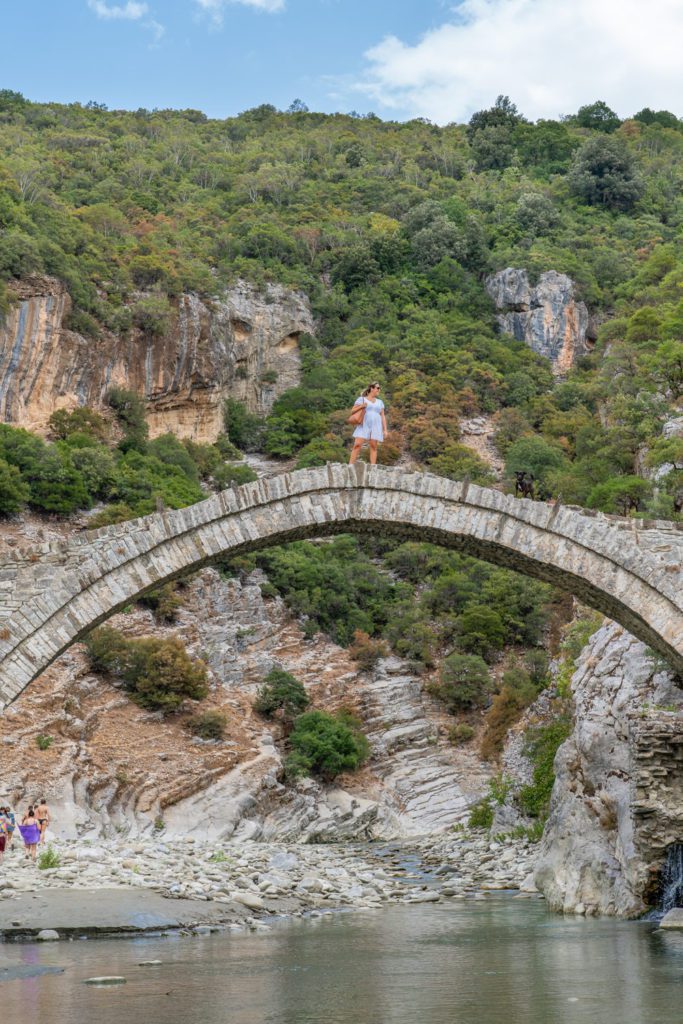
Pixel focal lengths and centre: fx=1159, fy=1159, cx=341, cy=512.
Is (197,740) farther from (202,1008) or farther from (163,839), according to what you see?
(202,1008)

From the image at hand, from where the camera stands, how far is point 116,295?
44.4 metres

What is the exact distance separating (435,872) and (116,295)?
3133 cm

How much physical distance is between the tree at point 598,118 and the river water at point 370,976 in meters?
74.5

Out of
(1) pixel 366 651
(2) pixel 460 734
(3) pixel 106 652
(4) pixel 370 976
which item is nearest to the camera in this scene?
(4) pixel 370 976

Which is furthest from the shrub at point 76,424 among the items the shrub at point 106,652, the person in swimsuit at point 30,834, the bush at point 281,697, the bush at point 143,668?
the person in swimsuit at point 30,834

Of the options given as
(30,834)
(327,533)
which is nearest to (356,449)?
(327,533)

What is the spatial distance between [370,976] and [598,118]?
257ft

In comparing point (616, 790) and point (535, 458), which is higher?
point (535, 458)

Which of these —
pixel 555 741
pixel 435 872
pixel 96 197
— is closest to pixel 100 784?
pixel 435 872

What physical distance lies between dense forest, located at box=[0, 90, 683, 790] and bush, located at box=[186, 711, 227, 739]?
7693 millimetres

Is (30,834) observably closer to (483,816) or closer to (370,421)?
(370,421)

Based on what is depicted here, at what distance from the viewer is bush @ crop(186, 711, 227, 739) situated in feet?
88.8

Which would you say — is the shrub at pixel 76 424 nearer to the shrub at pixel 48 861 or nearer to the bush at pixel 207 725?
the bush at pixel 207 725

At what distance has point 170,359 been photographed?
148ft
